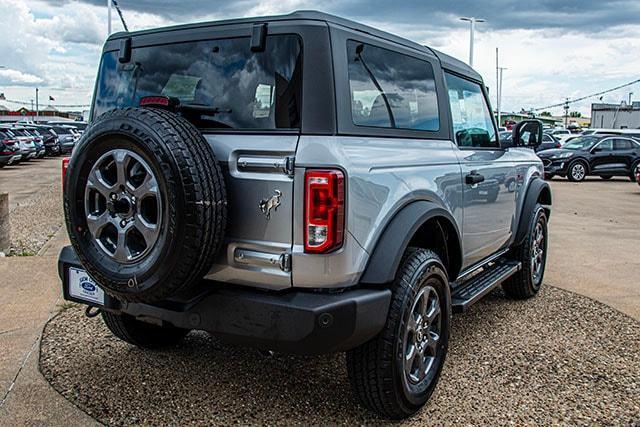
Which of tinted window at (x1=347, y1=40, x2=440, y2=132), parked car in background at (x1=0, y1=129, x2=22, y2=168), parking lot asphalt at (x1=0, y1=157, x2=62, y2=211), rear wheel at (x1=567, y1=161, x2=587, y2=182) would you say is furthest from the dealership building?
tinted window at (x1=347, y1=40, x2=440, y2=132)

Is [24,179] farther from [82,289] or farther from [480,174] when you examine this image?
[480,174]

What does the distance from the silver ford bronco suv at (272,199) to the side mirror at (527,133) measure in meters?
1.85

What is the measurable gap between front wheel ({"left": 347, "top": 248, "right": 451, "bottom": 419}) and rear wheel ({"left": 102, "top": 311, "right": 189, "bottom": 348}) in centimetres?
138

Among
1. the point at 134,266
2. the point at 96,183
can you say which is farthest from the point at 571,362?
the point at 96,183

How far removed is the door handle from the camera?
3941 mm

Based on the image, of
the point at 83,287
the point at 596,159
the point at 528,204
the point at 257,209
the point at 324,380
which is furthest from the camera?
the point at 596,159

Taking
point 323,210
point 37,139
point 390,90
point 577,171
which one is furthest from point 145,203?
point 37,139

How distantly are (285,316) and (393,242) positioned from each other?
2.16 feet

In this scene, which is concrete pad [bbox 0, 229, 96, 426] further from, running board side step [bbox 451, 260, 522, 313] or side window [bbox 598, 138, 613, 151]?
side window [bbox 598, 138, 613, 151]

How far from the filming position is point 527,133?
534 cm

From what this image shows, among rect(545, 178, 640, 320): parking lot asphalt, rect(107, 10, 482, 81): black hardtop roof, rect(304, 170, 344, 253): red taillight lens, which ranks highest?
rect(107, 10, 482, 81): black hardtop roof

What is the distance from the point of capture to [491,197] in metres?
4.45

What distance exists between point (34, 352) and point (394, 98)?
284cm

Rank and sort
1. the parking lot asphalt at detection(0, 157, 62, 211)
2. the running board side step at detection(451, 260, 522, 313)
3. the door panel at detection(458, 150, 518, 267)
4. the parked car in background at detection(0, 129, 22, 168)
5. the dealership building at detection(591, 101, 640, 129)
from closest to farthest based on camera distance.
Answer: the running board side step at detection(451, 260, 522, 313), the door panel at detection(458, 150, 518, 267), the parking lot asphalt at detection(0, 157, 62, 211), the parked car in background at detection(0, 129, 22, 168), the dealership building at detection(591, 101, 640, 129)
